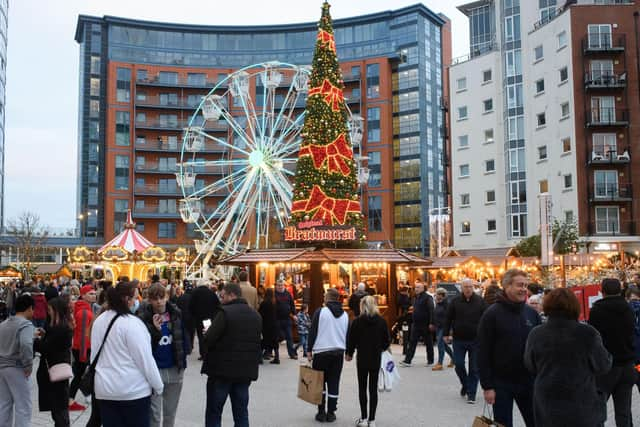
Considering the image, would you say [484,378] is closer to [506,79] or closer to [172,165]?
[506,79]

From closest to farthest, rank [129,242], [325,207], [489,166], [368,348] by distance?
[368,348], [325,207], [129,242], [489,166]

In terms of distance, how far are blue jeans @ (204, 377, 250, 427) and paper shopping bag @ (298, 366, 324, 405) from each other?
5.40ft

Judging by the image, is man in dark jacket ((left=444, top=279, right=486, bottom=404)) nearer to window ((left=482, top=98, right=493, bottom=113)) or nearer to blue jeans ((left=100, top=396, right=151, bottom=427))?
blue jeans ((left=100, top=396, right=151, bottom=427))

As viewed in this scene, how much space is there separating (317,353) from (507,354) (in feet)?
11.7

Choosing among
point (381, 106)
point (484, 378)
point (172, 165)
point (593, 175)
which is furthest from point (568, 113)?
point (172, 165)

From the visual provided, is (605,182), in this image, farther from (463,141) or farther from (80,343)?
(80,343)

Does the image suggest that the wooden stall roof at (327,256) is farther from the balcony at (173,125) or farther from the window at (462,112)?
the balcony at (173,125)

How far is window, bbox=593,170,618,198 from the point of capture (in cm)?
4012

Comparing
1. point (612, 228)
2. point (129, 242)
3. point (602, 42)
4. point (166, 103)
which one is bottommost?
point (129, 242)

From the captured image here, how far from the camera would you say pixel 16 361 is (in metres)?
6.64

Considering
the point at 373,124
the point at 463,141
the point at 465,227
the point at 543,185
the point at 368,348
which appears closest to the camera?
the point at 368,348

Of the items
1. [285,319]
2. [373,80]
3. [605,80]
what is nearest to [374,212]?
[373,80]

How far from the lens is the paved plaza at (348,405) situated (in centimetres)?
896

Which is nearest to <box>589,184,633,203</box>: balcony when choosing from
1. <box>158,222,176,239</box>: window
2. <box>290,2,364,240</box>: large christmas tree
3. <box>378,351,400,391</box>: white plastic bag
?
<box>290,2,364,240</box>: large christmas tree
